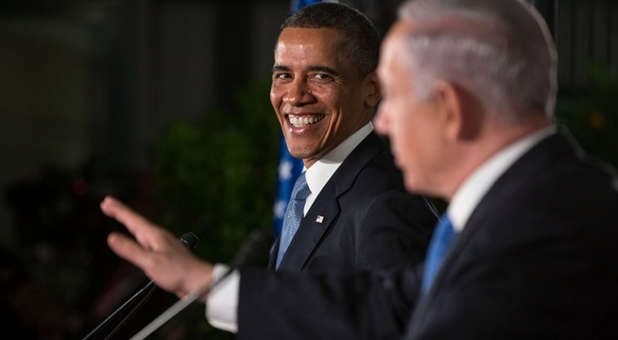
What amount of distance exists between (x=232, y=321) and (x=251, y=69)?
10.3 metres

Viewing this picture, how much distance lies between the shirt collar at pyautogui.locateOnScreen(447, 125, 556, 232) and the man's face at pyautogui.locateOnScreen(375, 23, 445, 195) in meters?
0.05

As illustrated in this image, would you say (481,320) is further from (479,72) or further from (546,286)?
(479,72)

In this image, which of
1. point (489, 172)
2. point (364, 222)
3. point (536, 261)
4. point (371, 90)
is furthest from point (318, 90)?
point (536, 261)

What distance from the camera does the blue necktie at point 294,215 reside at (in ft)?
7.40

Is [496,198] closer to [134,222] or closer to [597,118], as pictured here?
[134,222]

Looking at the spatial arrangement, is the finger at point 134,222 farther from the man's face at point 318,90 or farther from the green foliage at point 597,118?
the green foliage at point 597,118

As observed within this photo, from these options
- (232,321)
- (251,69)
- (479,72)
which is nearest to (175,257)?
(232,321)

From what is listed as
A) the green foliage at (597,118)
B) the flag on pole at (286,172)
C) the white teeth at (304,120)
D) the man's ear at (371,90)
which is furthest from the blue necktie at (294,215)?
the green foliage at (597,118)

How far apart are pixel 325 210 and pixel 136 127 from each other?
990 cm

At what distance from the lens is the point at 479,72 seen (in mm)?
1314

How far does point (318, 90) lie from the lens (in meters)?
2.28

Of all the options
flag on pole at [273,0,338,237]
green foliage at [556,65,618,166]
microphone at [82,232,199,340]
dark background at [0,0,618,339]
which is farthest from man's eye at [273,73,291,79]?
green foliage at [556,65,618,166]

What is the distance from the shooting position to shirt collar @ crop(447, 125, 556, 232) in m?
1.34

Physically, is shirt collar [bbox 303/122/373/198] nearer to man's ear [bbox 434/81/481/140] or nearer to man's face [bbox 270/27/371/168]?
man's face [bbox 270/27/371/168]
